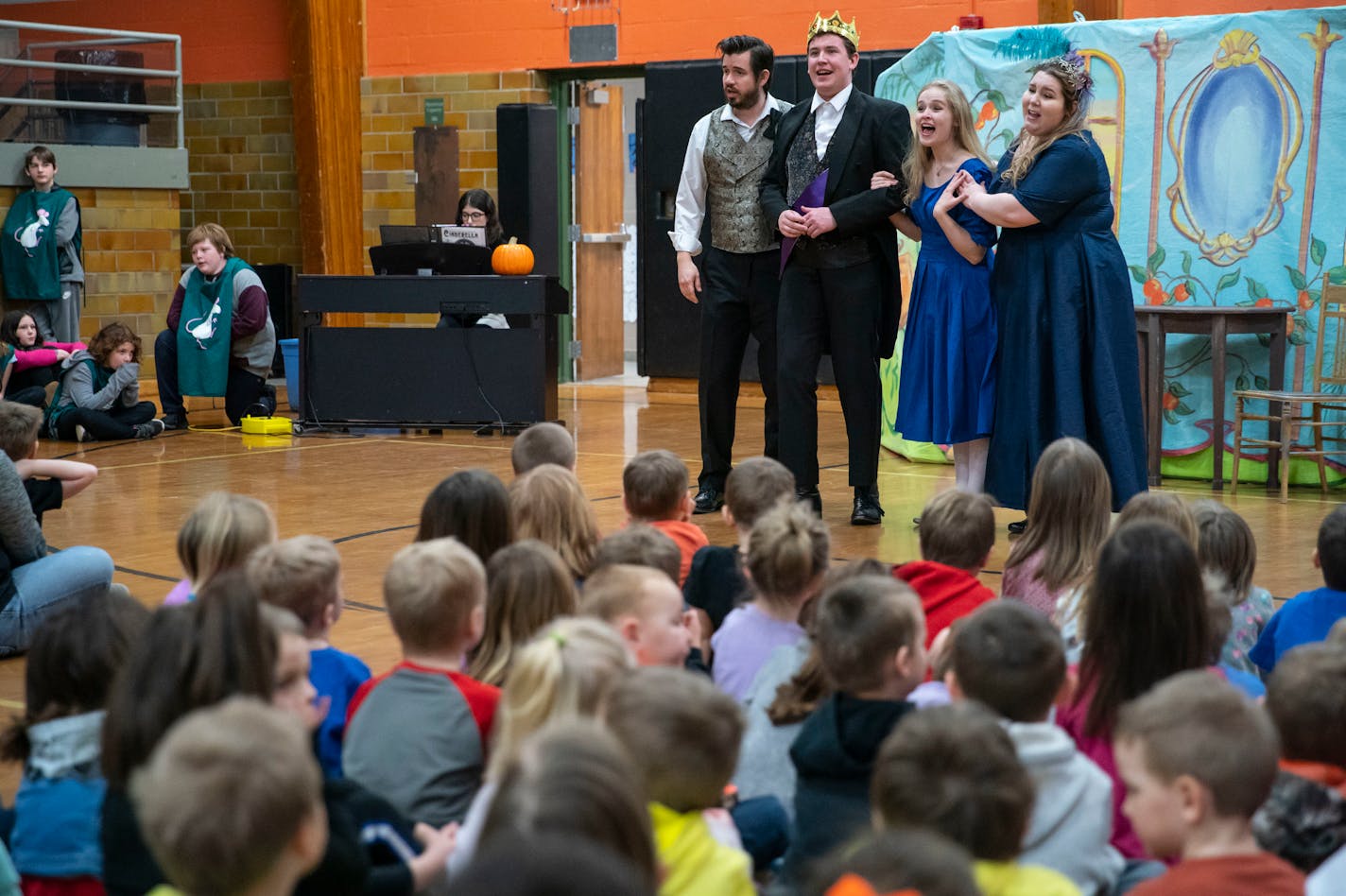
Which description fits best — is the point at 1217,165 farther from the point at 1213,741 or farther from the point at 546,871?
the point at 546,871

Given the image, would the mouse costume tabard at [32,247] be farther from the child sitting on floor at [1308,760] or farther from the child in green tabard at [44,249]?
the child sitting on floor at [1308,760]

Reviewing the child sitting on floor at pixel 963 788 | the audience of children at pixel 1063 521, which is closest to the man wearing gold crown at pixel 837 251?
the audience of children at pixel 1063 521

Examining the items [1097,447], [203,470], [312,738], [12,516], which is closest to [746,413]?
[203,470]

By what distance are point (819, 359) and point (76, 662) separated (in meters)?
3.54

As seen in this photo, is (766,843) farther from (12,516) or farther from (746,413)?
(746,413)

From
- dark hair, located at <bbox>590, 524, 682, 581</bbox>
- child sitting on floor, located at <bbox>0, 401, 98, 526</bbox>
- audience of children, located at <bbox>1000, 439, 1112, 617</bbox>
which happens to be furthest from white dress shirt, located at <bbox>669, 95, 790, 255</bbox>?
dark hair, located at <bbox>590, 524, 682, 581</bbox>

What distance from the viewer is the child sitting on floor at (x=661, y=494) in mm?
3434

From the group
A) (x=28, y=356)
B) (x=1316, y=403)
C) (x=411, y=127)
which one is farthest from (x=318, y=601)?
(x=411, y=127)

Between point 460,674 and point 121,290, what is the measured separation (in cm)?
871

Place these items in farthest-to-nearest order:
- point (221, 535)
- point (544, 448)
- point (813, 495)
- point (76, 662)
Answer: point (813, 495), point (544, 448), point (221, 535), point (76, 662)

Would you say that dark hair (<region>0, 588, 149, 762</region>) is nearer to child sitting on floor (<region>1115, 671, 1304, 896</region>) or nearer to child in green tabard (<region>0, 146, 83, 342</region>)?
child sitting on floor (<region>1115, 671, 1304, 896</region>)

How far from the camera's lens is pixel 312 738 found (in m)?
2.45

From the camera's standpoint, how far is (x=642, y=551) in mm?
2846

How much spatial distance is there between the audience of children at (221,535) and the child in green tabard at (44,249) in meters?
7.01
